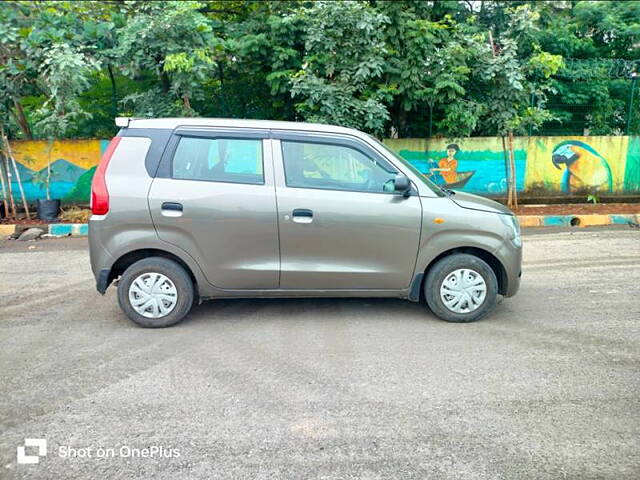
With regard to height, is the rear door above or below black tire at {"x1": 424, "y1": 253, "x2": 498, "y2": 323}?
above

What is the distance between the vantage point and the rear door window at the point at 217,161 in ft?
15.6

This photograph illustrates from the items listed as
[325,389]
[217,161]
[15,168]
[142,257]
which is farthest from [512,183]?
[15,168]

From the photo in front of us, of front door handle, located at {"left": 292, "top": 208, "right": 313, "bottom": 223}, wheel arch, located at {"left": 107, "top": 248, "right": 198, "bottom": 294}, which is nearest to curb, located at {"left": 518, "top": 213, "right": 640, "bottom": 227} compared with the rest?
front door handle, located at {"left": 292, "top": 208, "right": 313, "bottom": 223}

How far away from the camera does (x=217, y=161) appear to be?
480 centimetres

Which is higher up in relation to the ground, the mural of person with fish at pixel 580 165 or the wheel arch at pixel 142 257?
the mural of person with fish at pixel 580 165

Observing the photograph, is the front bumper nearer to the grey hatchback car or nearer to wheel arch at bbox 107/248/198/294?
the grey hatchback car

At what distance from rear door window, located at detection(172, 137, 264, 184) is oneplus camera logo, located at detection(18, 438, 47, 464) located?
2.46 m

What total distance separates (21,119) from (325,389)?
986 centimetres

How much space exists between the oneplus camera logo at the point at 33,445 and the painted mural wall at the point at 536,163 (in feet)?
30.6

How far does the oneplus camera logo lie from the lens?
2.90 meters

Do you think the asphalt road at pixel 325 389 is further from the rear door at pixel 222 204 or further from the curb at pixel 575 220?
the curb at pixel 575 220

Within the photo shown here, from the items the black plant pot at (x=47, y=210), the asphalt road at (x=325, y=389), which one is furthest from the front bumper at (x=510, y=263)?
the black plant pot at (x=47, y=210)

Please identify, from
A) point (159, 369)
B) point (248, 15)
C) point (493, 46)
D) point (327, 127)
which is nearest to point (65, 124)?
point (248, 15)

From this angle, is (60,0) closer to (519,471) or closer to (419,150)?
(419,150)
